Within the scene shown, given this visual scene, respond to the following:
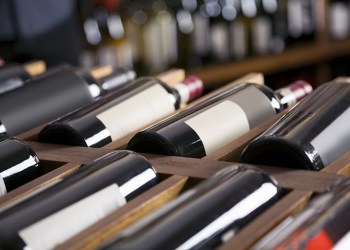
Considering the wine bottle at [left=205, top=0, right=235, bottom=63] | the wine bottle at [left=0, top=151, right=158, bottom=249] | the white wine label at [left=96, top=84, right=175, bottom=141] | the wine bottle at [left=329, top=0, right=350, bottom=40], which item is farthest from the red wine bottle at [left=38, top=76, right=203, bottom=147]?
the wine bottle at [left=329, top=0, right=350, bottom=40]

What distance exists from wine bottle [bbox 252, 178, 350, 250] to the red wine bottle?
267 millimetres

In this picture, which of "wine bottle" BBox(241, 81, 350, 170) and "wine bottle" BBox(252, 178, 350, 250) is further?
"wine bottle" BBox(241, 81, 350, 170)

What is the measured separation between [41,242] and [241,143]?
0.24 meters

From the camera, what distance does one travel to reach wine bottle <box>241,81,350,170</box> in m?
0.63

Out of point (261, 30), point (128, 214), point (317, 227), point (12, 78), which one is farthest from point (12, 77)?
point (261, 30)

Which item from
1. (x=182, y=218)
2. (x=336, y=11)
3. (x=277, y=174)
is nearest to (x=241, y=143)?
(x=277, y=174)

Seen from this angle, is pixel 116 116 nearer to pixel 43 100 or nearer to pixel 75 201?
pixel 43 100

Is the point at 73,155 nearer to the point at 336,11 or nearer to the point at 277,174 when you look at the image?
the point at 277,174

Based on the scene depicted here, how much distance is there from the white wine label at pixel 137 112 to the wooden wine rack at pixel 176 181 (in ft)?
0.09

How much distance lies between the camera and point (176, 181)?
0.61 meters

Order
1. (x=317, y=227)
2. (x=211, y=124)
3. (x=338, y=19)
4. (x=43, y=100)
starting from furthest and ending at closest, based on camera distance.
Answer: (x=338, y=19)
(x=43, y=100)
(x=211, y=124)
(x=317, y=227)

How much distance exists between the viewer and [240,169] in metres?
0.59

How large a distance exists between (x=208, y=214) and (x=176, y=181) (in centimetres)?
9

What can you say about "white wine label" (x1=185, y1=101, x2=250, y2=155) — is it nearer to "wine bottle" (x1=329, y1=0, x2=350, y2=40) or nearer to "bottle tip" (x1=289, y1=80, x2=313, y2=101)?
"bottle tip" (x1=289, y1=80, x2=313, y2=101)
